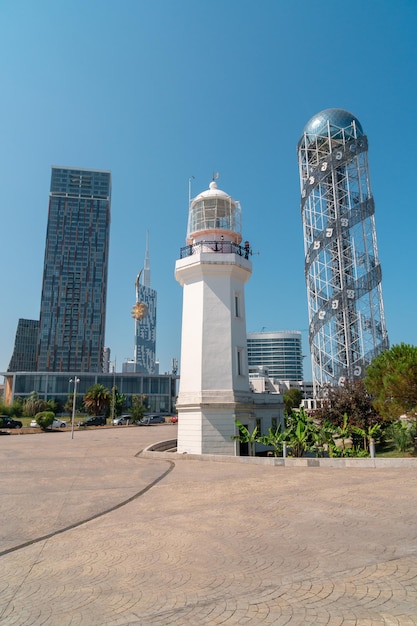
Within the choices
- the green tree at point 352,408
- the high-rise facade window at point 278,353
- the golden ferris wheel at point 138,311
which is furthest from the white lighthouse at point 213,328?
the high-rise facade window at point 278,353

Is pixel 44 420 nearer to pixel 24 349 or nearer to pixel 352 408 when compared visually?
pixel 352 408

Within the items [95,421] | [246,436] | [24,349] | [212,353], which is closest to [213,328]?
[212,353]

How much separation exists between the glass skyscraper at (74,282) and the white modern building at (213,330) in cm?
11722

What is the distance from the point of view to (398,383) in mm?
17812

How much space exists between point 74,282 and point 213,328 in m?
124

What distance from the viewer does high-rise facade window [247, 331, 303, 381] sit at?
170 metres

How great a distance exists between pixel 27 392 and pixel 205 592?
8594 cm

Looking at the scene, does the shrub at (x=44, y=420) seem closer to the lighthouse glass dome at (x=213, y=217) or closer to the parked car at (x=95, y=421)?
the parked car at (x=95, y=421)

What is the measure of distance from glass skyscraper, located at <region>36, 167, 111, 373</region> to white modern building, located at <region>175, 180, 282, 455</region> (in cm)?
11722

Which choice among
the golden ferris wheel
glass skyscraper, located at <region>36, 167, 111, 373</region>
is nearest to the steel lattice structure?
the golden ferris wheel

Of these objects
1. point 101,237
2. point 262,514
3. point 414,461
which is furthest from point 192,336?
point 101,237

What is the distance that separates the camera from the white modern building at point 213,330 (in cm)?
2059

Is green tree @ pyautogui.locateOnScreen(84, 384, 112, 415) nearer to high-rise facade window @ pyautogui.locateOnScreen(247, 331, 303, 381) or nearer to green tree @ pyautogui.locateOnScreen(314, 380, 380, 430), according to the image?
green tree @ pyautogui.locateOnScreen(314, 380, 380, 430)

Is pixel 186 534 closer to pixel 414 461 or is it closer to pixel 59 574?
pixel 59 574
